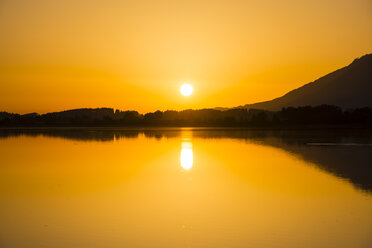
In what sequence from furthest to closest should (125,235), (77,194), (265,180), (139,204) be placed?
(265,180)
(77,194)
(139,204)
(125,235)

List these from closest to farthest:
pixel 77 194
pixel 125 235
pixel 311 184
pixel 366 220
→ 1. pixel 125 235
2. pixel 366 220
3. pixel 77 194
4. pixel 311 184

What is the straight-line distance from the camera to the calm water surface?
1062 cm

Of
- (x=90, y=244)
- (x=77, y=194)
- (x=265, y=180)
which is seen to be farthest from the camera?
(x=265, y=180)

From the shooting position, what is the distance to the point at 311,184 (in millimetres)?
17953

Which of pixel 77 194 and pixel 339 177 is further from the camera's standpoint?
pixel 339 177

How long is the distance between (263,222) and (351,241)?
8.12 ft

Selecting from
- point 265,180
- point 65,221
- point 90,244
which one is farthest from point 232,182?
point 90,244

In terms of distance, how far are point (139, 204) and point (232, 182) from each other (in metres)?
5.62

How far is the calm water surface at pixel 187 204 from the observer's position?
34.9 ft

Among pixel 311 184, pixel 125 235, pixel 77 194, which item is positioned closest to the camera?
pixel 125 235

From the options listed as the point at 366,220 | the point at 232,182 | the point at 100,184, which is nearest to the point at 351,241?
the point at 366,220

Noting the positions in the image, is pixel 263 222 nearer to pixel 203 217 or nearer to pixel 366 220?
pixel 203 217

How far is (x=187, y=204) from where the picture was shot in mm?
14219

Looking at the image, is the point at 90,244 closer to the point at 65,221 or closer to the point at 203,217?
the point at 65,221
